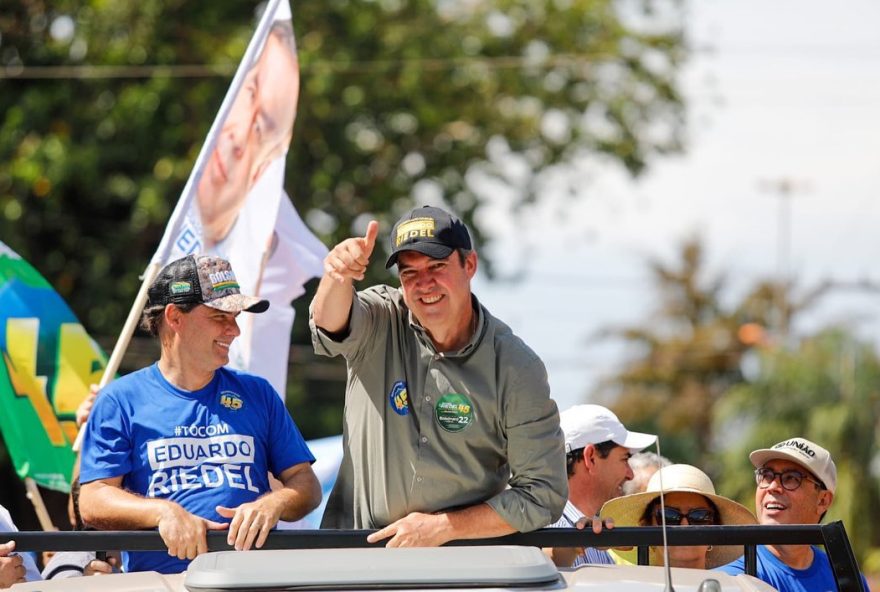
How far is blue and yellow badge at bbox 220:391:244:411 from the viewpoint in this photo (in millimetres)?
4234

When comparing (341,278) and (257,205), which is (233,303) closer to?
(341,278)

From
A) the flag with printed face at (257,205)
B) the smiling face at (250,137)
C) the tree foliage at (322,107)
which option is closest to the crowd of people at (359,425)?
the flag with printed face at (257,205)

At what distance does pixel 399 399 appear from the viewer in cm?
392

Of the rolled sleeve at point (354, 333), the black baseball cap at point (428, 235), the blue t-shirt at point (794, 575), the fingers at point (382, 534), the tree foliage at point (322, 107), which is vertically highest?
the tree foliage at point (322, 107)

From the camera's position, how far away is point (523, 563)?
2.93m

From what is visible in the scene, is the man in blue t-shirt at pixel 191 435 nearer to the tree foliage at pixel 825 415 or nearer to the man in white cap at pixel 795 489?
the man in white cap at pixel 795 489

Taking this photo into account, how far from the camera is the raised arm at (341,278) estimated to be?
Result: 368 centimetres

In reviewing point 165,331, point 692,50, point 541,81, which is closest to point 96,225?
point 541,81

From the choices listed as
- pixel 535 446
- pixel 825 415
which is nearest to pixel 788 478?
pixel 535 446

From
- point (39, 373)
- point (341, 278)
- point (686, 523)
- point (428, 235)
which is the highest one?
point (428, 235)

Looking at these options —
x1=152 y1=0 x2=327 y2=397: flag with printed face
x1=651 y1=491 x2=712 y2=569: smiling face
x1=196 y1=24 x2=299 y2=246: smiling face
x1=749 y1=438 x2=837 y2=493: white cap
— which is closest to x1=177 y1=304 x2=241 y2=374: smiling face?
x1=651 y1=491 x2=712 y2=569: smiling face

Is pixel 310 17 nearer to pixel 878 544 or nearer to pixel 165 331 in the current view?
pixel 878 544

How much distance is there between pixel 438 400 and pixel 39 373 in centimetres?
317

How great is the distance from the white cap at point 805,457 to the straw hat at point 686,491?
0.73 ft
